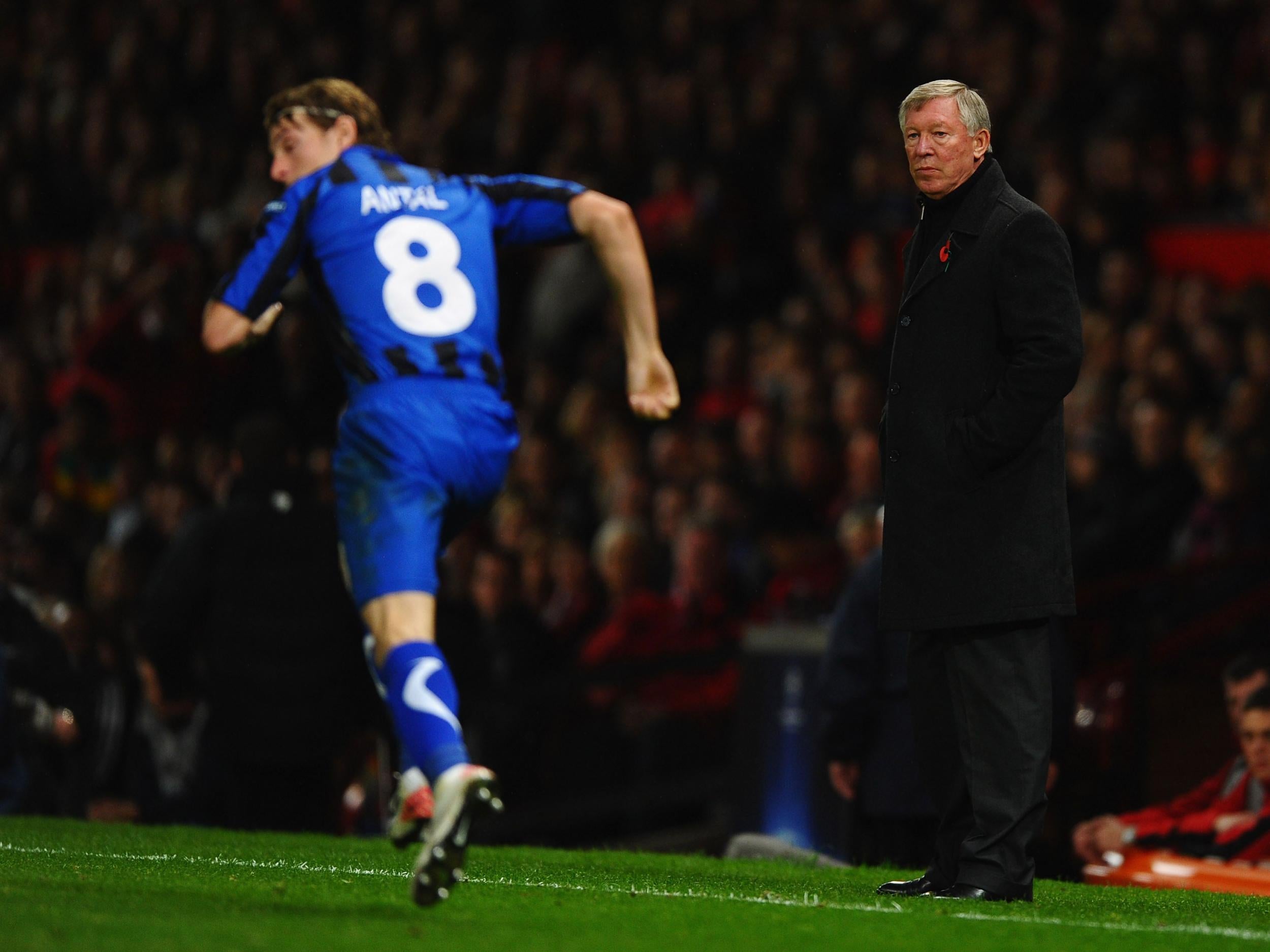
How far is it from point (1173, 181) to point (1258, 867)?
5863mm

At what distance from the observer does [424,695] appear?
15.0 ft

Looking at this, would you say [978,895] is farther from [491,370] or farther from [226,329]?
[226,329]

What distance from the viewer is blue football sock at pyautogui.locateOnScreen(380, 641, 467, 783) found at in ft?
14.7

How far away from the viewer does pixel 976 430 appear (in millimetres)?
5090

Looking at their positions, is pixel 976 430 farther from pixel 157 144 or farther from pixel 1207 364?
pixel 157 144

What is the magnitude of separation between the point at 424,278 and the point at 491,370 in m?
0.29

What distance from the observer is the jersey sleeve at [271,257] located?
5012 millimetres

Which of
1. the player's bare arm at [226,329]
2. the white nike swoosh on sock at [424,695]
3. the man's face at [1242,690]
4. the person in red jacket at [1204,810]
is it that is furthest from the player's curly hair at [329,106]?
the man's face at [1242,690]

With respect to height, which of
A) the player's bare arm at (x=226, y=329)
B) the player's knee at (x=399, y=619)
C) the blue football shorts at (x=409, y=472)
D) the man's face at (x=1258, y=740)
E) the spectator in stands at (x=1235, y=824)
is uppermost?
the player's bare arm at (x=226, y=329)

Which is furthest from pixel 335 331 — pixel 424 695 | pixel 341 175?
pixel 424 695

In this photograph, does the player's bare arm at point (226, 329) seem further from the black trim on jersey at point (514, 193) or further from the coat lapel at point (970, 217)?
the coat lapel at point (970, 217)

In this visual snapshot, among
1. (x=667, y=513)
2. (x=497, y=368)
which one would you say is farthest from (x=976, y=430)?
(x=667, y=513)

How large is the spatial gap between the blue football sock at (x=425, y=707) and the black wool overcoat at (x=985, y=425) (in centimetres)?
129

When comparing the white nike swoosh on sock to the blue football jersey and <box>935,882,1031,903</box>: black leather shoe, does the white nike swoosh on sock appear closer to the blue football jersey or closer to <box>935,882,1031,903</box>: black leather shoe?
the blue football jersey
